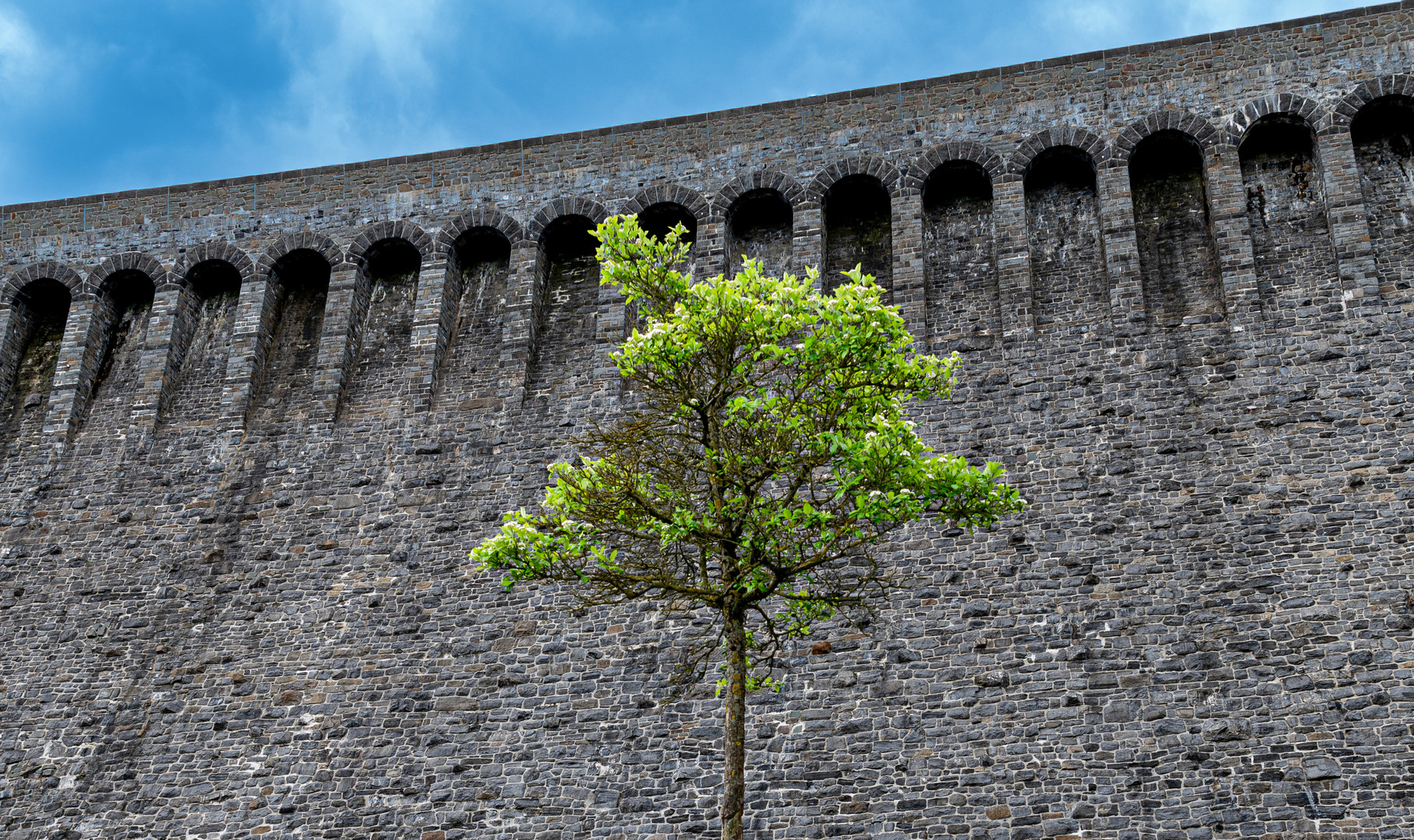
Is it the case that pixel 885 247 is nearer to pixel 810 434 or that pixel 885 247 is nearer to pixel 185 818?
pixel 810 434

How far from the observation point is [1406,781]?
1185cm

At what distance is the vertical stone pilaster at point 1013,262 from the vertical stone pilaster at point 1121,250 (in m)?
0.93

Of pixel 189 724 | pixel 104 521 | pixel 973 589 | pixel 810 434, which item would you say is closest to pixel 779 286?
pixel 810 434

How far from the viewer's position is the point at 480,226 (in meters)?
18.0

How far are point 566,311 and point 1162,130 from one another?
8.07 m

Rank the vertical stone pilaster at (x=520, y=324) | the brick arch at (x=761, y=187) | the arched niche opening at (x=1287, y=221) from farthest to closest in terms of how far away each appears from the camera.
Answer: the brick arch at (x=761, y=187) < the vertical stone pilaster at (x=520, y=324) < the arched niche opening at (x=1287, y=221)

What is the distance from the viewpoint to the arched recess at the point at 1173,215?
15.4m

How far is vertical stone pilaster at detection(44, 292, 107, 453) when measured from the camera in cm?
1831

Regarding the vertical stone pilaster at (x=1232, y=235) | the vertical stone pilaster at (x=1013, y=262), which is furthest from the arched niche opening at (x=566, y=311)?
the vertical stone pilaster at (x=1232, y=235)

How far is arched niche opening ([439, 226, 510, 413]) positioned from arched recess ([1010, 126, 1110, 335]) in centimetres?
708

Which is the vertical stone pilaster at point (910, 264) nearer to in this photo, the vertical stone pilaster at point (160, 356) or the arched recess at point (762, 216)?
the arched recess at point (762, 216)

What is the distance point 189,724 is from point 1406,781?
42.2 ft

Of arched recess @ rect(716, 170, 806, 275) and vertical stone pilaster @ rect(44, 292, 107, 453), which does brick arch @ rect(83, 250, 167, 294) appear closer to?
vertical stone pilaster @ rect(44, 292, 107, 453)

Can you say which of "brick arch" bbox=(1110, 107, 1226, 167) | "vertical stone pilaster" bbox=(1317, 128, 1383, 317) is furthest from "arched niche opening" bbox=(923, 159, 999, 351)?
"vertical stone pilaster" bbox=(1317, 128, 1383, 317)
